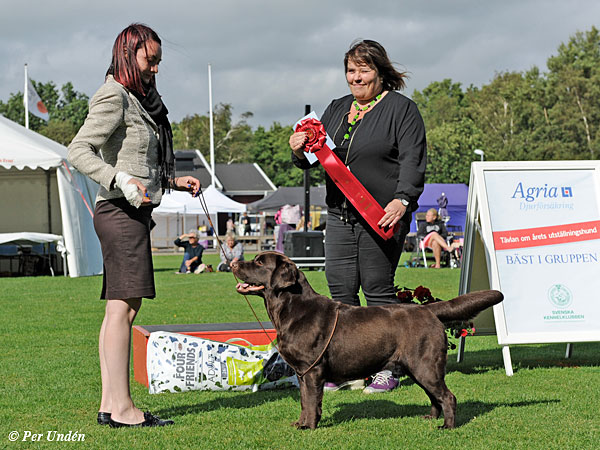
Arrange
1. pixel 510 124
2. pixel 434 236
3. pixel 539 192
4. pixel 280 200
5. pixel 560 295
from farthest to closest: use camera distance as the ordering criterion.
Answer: pixel 510 124, pixel 280 200, pixel 434 236, pixel 539 192, pixel 560 295

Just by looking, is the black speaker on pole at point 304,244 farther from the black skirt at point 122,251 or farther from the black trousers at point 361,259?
the black skirt at point 122,251

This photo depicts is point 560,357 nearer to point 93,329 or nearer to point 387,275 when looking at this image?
point 387,275

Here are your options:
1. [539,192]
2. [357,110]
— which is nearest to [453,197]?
[539,192]

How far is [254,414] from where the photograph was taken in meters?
4.29

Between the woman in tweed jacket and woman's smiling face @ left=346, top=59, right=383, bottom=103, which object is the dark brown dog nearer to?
the woman in tweed jacket

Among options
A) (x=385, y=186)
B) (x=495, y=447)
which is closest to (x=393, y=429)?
(x=495, y=447)

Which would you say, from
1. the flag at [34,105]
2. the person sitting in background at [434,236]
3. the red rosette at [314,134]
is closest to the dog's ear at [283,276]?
the red rosette at [314,134]

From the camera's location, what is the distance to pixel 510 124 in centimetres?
6116

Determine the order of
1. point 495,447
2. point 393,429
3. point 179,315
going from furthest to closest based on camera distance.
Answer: point 179,315, point 393,429, point 495,447

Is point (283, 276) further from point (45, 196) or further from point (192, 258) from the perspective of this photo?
point (45, 196)

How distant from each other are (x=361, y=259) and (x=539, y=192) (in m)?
2.10

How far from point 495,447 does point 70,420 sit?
224 centimetres

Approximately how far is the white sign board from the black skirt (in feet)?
9.81

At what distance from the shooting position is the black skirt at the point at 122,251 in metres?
3.76
